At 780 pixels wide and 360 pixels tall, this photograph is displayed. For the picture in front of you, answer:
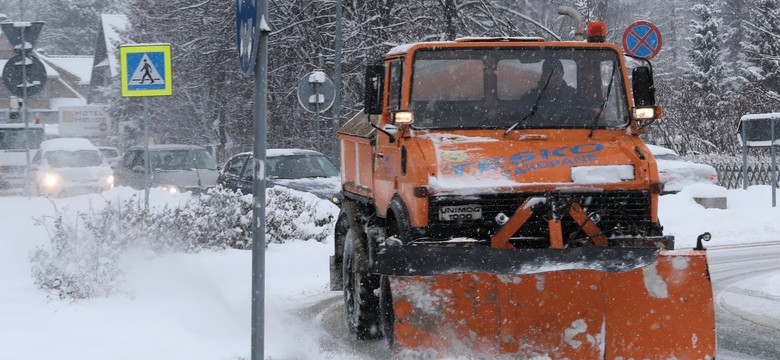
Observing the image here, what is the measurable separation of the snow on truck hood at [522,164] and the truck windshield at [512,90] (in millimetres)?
307

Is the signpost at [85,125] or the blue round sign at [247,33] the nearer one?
the blue round sign at [247,33]

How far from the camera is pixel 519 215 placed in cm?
701

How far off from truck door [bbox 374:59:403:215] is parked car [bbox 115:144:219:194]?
17.4 m

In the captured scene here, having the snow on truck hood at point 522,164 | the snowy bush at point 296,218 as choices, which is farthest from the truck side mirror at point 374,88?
the snowy bush at point 296,218

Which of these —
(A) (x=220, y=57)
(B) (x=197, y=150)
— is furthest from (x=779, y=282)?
(A) (x=220, y=57)

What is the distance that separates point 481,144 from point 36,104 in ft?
300

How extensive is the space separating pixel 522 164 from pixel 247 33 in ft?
7.88

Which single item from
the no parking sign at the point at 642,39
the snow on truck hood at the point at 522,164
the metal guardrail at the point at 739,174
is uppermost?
the no parking sign at the point at 642,39

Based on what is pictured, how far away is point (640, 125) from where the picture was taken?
26.2 ft

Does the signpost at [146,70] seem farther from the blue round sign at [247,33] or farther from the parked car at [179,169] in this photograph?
the parked car at [179,169]

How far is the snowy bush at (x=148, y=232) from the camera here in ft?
32.3

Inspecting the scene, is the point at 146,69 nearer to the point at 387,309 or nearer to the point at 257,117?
the point at 387,309

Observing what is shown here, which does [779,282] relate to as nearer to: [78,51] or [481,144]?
[481,144]

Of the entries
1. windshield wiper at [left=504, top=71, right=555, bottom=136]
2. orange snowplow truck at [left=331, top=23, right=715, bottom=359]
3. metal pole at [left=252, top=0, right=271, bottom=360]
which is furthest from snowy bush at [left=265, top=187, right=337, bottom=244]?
metal pole at [left=252, top=0, right=271, bottom=360]
